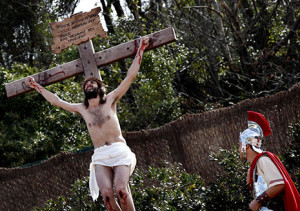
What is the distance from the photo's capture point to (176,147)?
8797 mm

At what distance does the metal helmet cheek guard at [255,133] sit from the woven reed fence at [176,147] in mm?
3744

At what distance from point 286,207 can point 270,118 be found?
13.9 feet

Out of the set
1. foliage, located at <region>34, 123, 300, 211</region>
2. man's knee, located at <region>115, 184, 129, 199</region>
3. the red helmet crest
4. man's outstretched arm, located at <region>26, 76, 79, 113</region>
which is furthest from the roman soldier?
man's outstretched arm, located at <region>26, 76, 79, 113</region>

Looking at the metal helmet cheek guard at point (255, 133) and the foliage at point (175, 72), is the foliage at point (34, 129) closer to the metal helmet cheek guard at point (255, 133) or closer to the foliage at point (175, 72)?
the foliage at point (175, 72)

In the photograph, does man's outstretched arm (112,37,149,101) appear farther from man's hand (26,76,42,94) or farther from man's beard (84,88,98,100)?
man's hand (26,76,42,94)

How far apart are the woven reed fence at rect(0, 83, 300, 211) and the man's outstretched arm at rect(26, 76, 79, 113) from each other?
251cm

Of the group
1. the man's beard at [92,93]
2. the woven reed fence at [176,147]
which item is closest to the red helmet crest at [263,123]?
the man's beard at [92,93]

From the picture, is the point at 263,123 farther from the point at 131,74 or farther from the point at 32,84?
the point at 32,84

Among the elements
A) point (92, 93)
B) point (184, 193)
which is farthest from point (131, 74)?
point (184, 193)

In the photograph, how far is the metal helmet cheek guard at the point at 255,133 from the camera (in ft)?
14.1

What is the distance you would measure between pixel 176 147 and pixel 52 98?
3240 millimetres

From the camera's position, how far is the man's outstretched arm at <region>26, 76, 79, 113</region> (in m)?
5.89

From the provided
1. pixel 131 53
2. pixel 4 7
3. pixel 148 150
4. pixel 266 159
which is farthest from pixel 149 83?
pixel 4 7

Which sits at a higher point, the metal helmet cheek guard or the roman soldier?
the metal helmet cheek guard
